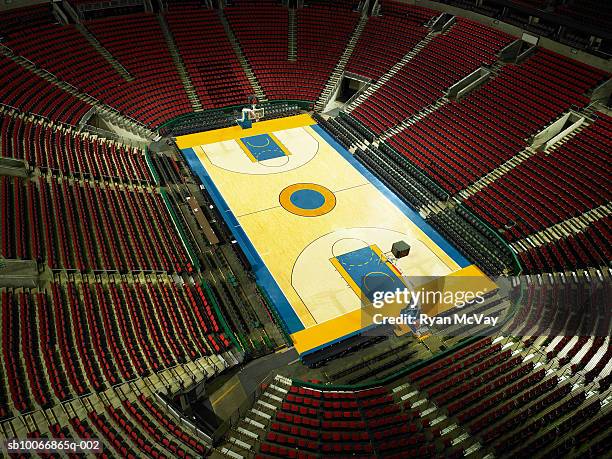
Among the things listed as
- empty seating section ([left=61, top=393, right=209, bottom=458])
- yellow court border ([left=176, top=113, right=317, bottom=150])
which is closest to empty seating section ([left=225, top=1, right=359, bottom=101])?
yellow court border ([left=176, top=113, right=317, bottom=150])

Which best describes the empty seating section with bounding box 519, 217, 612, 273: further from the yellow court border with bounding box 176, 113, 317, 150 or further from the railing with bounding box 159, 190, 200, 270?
the yellow court border with bounding box 176, 113, 317, 150

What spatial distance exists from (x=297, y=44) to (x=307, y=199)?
15.2m

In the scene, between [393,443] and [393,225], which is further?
[393,225]

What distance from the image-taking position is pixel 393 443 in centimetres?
1180

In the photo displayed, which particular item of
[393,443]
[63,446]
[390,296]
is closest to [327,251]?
[390,296]

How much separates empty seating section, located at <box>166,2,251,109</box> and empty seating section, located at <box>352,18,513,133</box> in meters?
8.65

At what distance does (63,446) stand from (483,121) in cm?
2346

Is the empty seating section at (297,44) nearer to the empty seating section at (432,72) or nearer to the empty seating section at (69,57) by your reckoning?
the empty seating section at (432,72)

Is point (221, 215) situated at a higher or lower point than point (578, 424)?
higher

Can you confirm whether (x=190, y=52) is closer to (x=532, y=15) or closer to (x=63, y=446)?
(x=532, y=15)

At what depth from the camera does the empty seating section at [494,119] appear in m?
22.7

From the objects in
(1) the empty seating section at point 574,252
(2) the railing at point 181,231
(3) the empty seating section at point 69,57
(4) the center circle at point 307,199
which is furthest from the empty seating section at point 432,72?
(3) the empty seating section at point 69,57

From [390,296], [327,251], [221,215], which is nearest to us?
[390,296]

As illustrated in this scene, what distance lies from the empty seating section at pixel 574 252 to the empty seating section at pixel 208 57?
803 inches
